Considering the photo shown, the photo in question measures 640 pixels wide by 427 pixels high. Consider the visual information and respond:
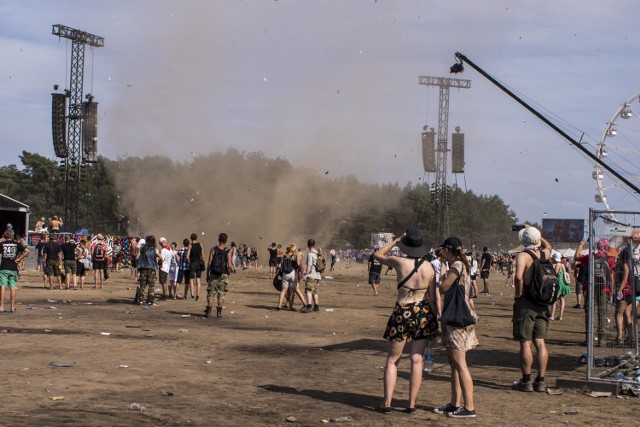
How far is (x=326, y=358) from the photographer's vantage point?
43.1 ft

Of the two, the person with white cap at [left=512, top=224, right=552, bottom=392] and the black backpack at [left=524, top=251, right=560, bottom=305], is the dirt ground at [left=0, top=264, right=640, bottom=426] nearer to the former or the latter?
the person with white cap at [left=512, top=224, right=552, bottom=392]

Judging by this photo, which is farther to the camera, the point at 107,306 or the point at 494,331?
the point at 107,306

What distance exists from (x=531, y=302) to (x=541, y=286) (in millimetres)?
295

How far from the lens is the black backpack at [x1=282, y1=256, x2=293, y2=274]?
21.9 m

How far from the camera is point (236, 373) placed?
1130 cm

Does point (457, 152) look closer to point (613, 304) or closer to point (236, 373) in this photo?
point (613, 304)

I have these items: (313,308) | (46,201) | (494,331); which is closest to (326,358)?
(494,331)

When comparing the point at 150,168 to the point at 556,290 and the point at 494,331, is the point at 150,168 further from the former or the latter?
the point at 556,290

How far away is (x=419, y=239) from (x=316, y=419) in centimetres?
216

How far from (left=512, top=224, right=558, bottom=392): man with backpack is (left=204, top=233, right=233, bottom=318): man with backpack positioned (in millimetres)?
9453

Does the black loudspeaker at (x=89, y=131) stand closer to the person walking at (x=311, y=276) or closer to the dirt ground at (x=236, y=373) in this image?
the dirt ground at (x=236, y=373)

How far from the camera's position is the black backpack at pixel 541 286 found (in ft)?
33.1

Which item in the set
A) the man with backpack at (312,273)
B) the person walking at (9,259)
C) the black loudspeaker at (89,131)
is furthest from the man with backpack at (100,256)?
the black loudspeaker at (89,131)

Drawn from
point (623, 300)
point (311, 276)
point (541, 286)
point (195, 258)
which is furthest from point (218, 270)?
point (541, 286)
